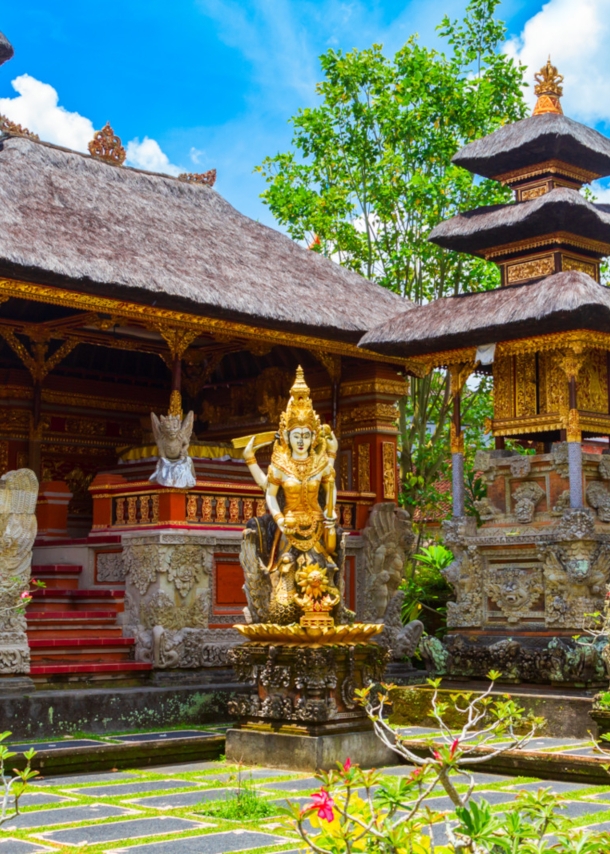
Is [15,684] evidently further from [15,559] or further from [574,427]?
[574,427]

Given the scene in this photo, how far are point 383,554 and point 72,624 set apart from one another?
490 centimetres

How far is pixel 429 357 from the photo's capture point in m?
16.5

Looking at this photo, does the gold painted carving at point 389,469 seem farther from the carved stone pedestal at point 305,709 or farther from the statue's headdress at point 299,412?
the carved stone pedestal at point 305,709

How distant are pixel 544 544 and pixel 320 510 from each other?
4.39 meters

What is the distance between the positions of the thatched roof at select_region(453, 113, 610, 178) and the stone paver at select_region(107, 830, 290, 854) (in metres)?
11.0

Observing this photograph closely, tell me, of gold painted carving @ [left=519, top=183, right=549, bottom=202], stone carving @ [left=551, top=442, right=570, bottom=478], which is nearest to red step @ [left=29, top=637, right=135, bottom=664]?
stone carving @ [left=551, top=442, right=570, bottom=478]

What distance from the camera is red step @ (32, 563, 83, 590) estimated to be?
15453 mm

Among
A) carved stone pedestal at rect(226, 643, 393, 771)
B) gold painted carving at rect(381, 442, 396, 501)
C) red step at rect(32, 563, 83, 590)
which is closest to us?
carved stone pedestal at rect(226, 643, 393, 771)

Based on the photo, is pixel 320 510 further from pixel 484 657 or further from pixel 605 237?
pixel 605 237

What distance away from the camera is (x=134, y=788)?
376 inches

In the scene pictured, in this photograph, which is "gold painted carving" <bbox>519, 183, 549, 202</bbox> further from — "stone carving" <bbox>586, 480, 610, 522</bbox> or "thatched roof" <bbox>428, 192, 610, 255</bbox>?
"stone carving" <bbox>586, 480, 610, 522</bbox>

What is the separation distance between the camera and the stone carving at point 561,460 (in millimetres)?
14797

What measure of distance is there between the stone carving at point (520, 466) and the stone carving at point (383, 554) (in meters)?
2.83

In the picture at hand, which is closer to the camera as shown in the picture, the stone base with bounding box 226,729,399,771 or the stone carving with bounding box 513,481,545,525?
the stone base with bounding box 226,729,399,771
